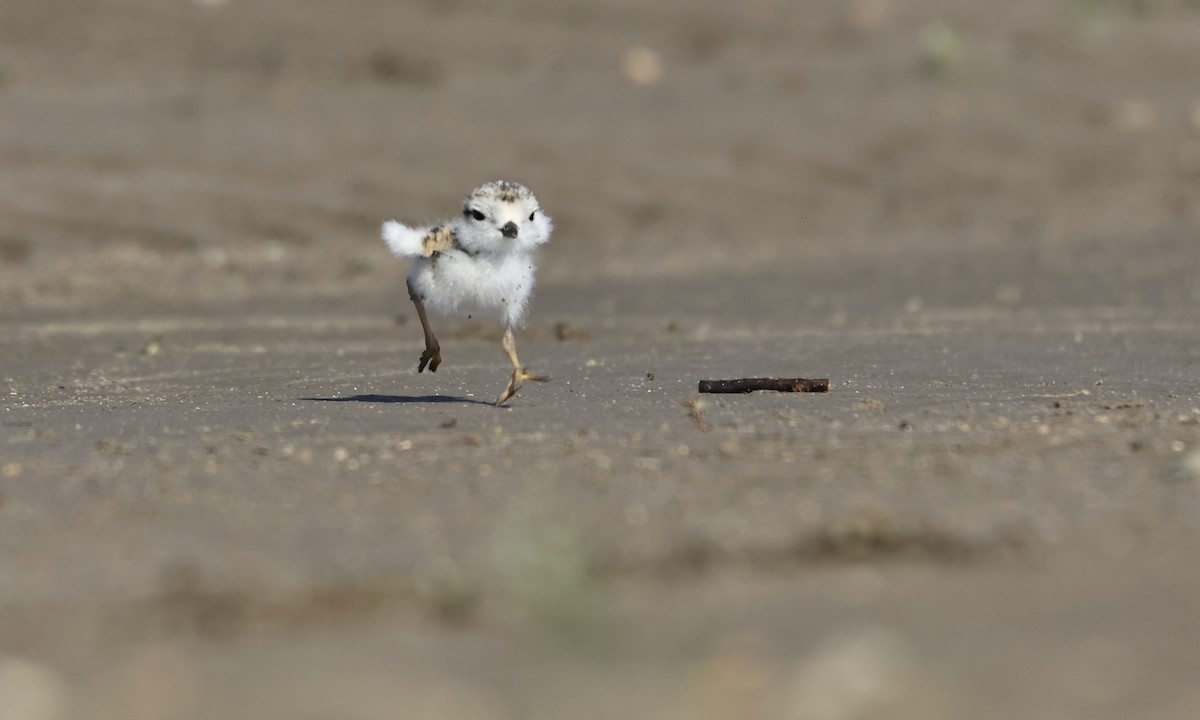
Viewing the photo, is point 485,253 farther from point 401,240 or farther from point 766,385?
point 766,385

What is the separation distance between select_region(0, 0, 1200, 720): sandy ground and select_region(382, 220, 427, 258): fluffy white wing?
2.07 ft

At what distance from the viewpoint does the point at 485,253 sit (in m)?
7.84

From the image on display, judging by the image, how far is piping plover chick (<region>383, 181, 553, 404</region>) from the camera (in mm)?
7730

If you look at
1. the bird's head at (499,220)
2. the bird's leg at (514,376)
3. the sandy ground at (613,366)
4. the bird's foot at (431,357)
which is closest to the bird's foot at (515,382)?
the bird's leg at (514,376)

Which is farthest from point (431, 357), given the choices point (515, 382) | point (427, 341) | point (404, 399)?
point (515, 382)

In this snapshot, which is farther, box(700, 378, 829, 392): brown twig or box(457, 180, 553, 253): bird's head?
box(700, 378, 829, 392): brown twig

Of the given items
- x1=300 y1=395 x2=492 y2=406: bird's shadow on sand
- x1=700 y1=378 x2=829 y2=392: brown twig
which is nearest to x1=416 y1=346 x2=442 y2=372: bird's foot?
x1=300 y1=395 x2=492 y2=406: bird's shadow on sand

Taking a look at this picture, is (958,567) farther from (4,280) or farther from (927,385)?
(4,280)

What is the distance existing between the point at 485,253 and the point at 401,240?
1.10 feet

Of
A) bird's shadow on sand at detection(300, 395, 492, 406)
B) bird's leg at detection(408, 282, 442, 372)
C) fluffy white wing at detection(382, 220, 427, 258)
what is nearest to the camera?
fluffy white wing at detection(382, 220, 427, 258)

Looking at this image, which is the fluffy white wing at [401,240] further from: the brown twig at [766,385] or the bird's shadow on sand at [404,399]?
the brown twig at [766,385]

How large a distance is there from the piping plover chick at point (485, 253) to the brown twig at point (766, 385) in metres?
0.69

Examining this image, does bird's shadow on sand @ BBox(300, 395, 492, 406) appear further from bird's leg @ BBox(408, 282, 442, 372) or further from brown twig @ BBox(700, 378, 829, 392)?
brown twig @ BBox(700, 378, 829, 392)

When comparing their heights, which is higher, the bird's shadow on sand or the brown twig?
the brown twig
